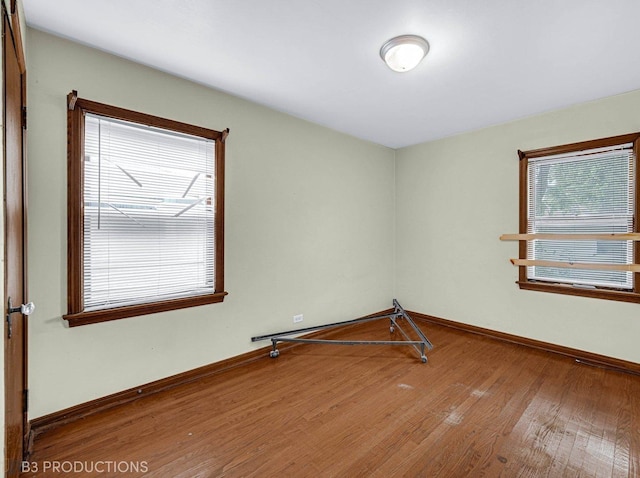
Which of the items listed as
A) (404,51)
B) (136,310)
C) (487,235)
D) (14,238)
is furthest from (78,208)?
(487,235)

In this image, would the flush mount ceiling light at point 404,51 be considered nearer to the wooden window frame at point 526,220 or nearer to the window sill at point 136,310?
the wooden window frame at point 526,220

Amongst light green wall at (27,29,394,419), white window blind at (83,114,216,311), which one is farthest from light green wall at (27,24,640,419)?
white window blind at (83,114,216,311)

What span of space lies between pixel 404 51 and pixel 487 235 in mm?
2511

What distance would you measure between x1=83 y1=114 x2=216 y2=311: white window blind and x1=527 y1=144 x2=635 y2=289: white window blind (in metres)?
3.41

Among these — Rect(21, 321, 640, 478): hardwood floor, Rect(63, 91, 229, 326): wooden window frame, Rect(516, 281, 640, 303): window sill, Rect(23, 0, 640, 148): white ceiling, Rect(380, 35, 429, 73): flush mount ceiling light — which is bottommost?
Rect(21, 321, 640, 478): hardwood floor

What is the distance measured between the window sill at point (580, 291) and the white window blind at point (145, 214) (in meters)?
3.36

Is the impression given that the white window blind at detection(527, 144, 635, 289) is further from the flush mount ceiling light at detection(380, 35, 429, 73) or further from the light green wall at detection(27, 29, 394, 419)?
the flush mount ceiling light at detection(380, 35, 429, 73)

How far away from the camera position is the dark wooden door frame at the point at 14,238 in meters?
1.21

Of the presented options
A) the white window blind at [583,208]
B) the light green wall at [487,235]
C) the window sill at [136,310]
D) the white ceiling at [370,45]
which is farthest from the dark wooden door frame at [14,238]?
the white window blind at [583,208]

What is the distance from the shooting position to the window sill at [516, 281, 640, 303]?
8.98 feet

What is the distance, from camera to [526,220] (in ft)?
→ 10.9

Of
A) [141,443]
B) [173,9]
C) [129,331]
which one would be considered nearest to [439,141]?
[173,9]

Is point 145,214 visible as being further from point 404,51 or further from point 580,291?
point 580,291

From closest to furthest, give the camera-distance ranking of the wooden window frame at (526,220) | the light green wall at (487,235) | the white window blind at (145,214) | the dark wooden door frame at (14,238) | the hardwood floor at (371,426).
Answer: the dark wooden door frame at (14,238) → the hardwood floor at (371,426) → the white window blind at (145,214) → the wooden window frame at (526,220) → the light green wall at (487,235)
